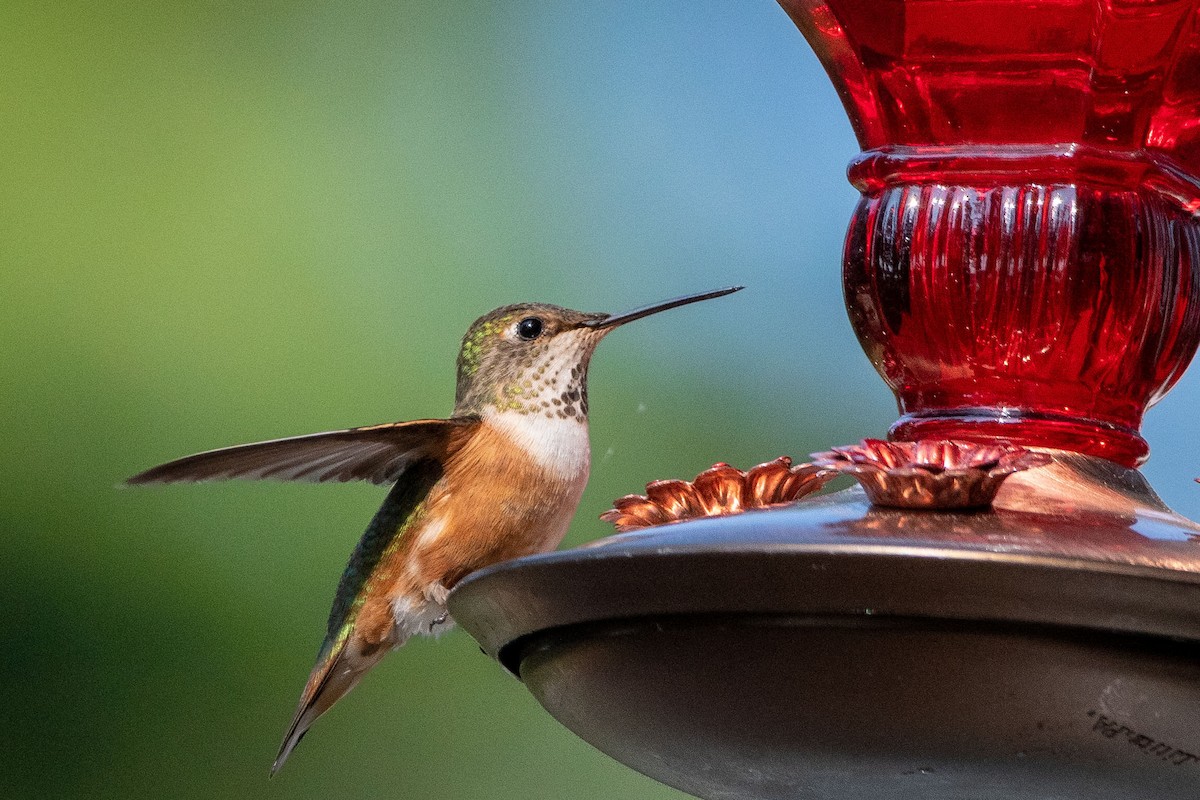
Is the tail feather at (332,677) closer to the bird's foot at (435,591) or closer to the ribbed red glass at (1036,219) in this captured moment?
the bird's foot at (435,591)

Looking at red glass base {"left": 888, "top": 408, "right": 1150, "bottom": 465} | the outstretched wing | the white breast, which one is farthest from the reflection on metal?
the white breast

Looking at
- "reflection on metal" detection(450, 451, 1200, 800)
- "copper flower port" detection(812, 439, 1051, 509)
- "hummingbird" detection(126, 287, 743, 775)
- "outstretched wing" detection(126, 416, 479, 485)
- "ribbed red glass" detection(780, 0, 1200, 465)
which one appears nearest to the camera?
"reflection on metal" detection(450, 451, 1200, 800)

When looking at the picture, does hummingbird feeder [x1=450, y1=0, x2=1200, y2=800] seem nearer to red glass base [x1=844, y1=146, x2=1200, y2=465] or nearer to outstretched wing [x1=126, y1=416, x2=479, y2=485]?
red glass base [x1=844, y1=146, x2=1200, y2=465]

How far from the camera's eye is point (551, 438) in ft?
9.25

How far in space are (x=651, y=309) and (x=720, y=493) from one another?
1080 millimetres

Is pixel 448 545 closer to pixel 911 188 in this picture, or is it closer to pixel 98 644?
pixel 911 188

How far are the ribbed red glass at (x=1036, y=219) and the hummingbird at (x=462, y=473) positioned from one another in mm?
847

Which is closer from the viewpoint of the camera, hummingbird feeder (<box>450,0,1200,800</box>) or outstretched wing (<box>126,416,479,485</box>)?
hummingbird feeder (<box>450,0,1200,800</box>)

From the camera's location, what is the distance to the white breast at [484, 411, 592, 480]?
275 centimetres

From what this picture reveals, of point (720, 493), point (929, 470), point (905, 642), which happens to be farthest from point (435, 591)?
point (905, 642)

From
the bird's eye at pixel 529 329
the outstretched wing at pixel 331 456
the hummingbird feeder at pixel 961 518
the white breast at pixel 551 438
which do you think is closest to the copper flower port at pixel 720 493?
the hummingbird feeder at pixel 961 518

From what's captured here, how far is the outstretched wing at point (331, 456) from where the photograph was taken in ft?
7.68

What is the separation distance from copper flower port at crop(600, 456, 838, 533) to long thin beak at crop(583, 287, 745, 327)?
78 cm

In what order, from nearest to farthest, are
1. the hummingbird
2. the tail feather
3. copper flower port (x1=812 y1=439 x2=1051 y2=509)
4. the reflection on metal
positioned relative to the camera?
the reflection on metal → copper flower port (x1=812 y1=439 x2=1051 y2=509) → the hummingbird → the tail feather
